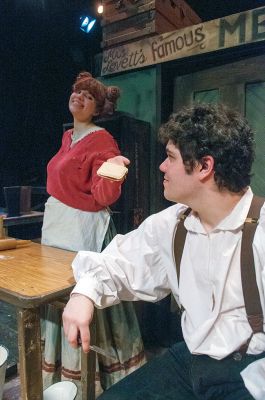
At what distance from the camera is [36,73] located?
15.2 feet

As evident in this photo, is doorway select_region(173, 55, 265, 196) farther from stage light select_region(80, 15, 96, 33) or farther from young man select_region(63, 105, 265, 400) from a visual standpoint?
stage light select_region(80, 15, 96, 33)

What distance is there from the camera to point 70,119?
16.5 feet

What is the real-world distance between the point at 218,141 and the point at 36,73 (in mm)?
3932

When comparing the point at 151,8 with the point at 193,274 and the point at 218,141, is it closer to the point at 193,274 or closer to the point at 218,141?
the point at 218,141

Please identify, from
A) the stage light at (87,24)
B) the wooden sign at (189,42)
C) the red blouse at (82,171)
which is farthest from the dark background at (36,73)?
the red blouse at (82,171)

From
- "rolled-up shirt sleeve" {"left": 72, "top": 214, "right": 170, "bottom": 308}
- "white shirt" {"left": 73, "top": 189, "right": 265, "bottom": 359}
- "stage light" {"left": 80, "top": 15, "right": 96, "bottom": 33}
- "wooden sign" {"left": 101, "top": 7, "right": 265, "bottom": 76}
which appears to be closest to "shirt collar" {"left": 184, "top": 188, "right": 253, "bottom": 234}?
"white shirt" {"left": 73, "top": 189, "right": 265, "bottom": 359}

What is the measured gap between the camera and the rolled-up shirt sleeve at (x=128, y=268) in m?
1.56

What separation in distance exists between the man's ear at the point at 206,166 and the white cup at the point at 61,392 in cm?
140

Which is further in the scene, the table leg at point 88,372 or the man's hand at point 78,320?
the table leg at point 88,372

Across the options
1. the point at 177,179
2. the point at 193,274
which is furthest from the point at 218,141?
the point at 193,274

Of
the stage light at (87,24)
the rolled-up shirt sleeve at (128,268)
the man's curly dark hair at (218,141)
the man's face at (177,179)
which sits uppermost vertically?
the stage light at (87,24)

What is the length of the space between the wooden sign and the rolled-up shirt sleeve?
5.71 ft

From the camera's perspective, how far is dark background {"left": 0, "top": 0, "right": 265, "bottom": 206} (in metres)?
4.39

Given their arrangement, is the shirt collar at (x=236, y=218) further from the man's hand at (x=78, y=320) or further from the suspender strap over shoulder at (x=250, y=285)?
the man's hand at (x=78, y=320)
